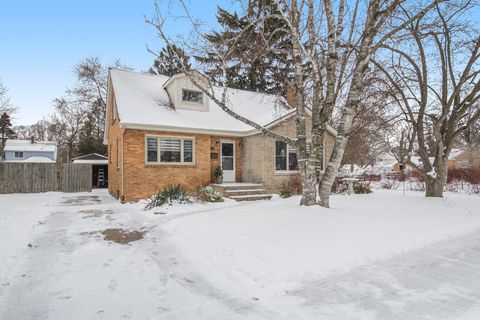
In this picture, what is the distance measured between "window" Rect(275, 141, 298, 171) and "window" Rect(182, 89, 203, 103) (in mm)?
4720

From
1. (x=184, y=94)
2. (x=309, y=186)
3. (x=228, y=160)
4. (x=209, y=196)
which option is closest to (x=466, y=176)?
(x=228, y=160)

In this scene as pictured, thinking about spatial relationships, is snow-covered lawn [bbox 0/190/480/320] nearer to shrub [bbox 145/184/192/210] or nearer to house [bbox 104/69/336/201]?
shrub [bbox 145/184/192/210]

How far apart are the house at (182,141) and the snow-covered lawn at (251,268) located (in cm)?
486

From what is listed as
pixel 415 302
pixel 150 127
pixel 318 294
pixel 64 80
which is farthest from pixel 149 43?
pixel 64 80

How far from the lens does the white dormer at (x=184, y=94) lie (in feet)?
47.0

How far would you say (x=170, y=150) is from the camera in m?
12.9

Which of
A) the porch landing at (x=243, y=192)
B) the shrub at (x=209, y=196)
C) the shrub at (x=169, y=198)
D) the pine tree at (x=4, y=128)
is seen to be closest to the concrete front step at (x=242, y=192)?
the porch landing at (x=243, y=192)

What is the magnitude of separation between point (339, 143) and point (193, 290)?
19.8 ft

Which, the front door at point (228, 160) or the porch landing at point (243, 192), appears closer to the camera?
the porch landing at point (243, 192)

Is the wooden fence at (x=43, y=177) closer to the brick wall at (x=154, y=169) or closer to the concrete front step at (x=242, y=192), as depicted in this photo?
the brick wall at (x=154, y=169)

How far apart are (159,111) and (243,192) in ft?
17.9

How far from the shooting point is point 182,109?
14.4m

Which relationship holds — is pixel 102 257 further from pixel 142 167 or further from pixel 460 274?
pixel 142 167

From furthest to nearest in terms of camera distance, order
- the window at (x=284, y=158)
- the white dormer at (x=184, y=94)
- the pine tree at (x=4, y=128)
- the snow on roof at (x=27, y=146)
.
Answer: the snow on roof at (x=27, y=146) < the pine tree at (x=4, y=128) < the window at (x=284, y=158) < the white dormer at (x=184, y=94)
